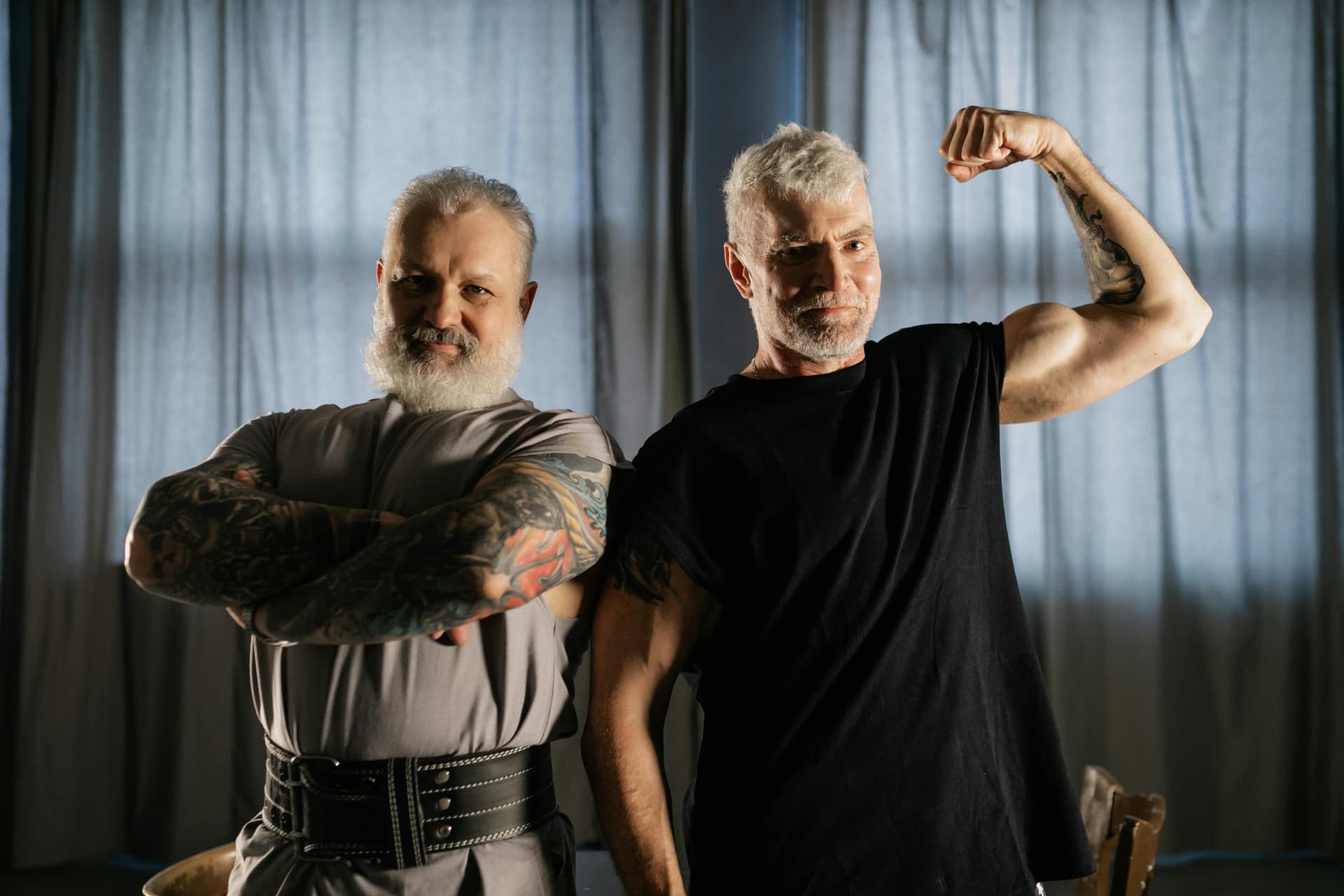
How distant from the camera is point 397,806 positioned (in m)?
1.05

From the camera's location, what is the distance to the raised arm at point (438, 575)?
0.95m

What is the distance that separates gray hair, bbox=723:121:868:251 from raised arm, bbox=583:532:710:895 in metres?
0.48

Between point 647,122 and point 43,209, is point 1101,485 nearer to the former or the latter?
point 647,122

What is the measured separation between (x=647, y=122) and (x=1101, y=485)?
173 centimetres

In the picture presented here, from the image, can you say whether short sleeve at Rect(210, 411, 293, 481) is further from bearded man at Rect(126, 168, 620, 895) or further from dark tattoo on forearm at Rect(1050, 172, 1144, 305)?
dark tattoo on forearm at Rect(1050, 172, 1144, 305)

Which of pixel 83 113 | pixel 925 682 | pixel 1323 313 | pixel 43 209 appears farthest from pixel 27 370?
pixel 1323 313

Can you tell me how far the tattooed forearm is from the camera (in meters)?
0.99

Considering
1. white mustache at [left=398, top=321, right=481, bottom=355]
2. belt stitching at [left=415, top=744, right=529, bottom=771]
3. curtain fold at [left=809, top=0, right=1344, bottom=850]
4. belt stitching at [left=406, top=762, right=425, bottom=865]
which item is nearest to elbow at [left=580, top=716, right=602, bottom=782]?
belt stitching at [left=415, top=744, right=529, bottom=771]

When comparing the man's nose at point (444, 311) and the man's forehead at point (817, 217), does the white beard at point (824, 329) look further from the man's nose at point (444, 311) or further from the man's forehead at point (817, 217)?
the man's nose at point (444, 311)

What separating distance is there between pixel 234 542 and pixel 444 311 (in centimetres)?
36

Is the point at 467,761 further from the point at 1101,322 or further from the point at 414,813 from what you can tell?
the point at 1101,322

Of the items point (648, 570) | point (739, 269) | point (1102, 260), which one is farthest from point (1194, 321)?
point (648, 570)

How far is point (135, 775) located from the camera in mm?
2816

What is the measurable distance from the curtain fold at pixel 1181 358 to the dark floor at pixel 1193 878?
61 millimetres
